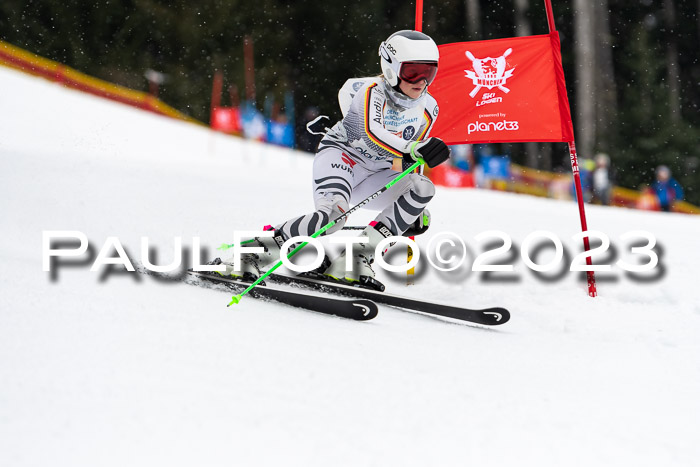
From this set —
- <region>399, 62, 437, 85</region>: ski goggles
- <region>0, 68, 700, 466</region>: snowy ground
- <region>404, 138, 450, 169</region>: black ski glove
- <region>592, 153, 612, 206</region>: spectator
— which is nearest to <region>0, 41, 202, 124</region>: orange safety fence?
<region>592, 153, 612, 206</region>: spectator

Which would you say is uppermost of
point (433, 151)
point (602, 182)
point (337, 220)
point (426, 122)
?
point (602, 182)

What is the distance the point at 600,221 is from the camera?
8.51 meters

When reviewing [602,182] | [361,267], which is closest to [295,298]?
[361,267]

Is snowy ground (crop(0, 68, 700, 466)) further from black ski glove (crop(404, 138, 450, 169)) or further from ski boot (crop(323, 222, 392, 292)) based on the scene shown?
black ski glove (crop(404, 138, 450, 169))

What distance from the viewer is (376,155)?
4.59m

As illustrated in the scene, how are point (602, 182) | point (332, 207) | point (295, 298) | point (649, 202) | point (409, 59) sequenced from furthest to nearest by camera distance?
point (649, 202) < point (602, 182) < point (332, 207) < point (409, 59) < point (295, 298)

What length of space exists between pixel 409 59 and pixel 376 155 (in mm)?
662

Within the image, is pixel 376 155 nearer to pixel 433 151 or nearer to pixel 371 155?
pixel 371 155

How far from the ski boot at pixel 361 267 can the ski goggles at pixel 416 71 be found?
0.87 meters

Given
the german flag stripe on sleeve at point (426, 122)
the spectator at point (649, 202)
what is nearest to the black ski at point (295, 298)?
the german flag stripe on sleeve at point (426, 122)

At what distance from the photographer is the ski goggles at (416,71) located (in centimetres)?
419

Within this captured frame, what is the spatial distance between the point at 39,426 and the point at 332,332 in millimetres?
1556

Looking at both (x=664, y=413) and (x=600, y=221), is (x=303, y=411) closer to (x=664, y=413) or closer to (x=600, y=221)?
(x=664, y=413)

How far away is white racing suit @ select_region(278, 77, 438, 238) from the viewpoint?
171 inches
